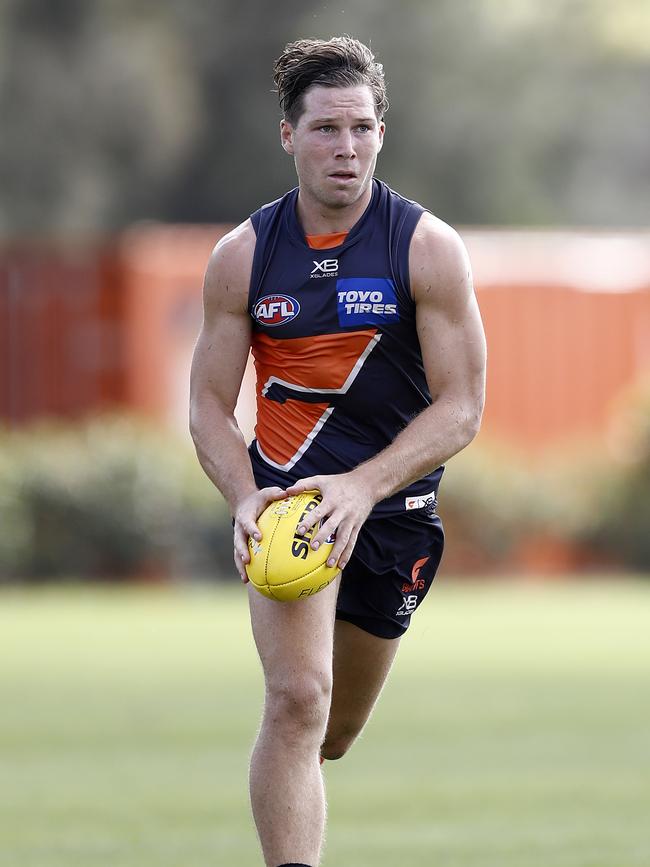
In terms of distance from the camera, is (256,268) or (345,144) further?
(256,268)

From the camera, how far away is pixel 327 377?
A: 21.3 feet

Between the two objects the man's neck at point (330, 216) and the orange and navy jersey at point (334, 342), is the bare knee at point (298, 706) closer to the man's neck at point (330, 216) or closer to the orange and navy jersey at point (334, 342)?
the orange and navy jersey at point (334, 342)

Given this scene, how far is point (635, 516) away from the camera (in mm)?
23203

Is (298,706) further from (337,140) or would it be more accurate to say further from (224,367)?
(337,140)

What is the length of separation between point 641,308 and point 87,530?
7.42m

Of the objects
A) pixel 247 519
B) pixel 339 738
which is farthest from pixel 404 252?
pixel 339 738

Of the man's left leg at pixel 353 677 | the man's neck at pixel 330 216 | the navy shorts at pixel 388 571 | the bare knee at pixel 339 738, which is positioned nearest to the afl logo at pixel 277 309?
the man's neck at pixel 330 216

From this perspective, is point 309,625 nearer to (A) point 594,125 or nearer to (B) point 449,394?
(B) point 449,394

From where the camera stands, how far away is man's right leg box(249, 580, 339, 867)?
602cm

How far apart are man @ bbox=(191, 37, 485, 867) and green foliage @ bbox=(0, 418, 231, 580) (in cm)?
1533

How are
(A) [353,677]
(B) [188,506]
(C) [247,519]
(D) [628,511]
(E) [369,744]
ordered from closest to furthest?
(C) [247,519]
(A) [353,677]
(E) [369,744]
(B) [188,506]
(D) [628,511]

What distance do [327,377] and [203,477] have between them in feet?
53.0

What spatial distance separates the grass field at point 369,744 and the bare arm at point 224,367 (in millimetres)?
2234

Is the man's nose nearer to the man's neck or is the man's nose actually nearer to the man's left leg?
the man's neck
